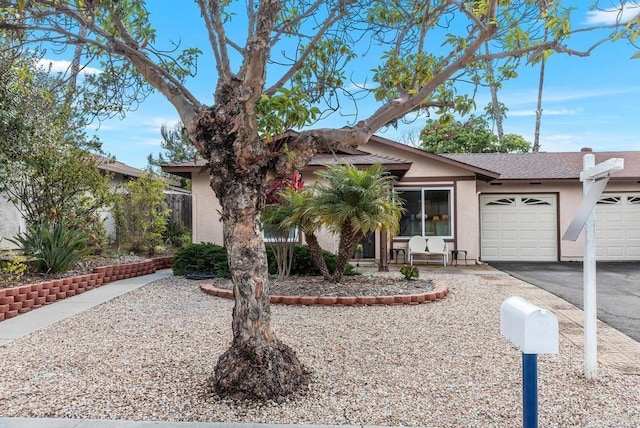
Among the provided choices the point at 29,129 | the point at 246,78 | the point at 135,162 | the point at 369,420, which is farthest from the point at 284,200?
the point at 135,162

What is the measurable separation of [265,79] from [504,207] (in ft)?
44.2

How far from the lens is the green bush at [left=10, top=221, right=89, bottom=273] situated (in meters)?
8.53

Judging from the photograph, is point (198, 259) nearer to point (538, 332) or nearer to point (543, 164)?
point (538, 332)

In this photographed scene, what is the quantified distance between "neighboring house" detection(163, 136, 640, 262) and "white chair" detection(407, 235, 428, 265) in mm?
593

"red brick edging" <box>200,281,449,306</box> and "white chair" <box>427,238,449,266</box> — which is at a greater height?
"white chair" <box>427,238,449,266</box>

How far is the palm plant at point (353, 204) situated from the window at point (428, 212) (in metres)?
6.25

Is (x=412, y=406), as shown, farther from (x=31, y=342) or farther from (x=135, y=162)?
(x=135, y=162)

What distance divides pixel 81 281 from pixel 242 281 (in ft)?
21.4

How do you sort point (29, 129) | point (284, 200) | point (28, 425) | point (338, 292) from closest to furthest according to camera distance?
point (28, 425) → point (338, 292) → point (29, 129) → point (284, 200)

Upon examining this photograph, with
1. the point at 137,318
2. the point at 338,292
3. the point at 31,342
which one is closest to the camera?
the point at 31,342

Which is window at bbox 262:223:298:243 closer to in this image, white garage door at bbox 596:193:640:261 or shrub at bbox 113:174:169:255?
shrub at bbox 113:174:169:255

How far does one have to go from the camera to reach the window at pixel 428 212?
47.6ft

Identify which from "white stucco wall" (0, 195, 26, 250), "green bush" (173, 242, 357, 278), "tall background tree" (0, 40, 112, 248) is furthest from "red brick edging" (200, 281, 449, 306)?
"white stucco wall" (0, 195, 26, 250)

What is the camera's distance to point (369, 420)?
3.36 m
